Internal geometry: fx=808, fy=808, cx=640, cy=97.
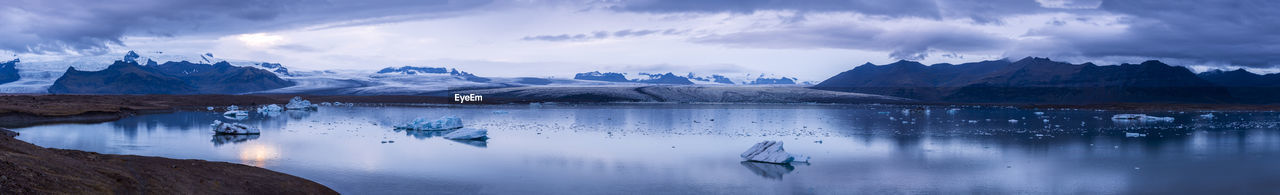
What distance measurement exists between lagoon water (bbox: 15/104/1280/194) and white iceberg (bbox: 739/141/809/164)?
37 cm

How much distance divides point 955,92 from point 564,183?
15184 centimetres

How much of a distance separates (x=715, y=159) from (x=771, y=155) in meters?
2.40

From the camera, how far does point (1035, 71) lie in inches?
7466

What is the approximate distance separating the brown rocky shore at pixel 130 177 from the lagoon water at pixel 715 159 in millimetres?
1487

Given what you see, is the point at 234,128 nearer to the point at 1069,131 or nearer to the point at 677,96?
the point at 1069,131

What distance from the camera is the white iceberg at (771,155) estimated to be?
67.5 feet

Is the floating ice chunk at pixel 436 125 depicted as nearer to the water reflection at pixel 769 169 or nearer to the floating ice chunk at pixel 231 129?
the floating ice chunk at pixel 231 129

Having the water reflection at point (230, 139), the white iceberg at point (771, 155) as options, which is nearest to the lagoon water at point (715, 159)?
the water reflection at point (230, 139)

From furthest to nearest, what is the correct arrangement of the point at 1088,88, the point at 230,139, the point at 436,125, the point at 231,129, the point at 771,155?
the point at 1088,88 → the point at 436,125 → the point at 231,129 → the point at 230,139 → the point at 771,155

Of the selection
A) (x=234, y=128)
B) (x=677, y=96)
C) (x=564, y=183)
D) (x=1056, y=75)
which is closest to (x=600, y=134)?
(x=234, y=128)

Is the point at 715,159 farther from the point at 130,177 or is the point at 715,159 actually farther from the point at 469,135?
the point at 130,177

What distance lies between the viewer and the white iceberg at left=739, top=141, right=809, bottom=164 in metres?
20.6

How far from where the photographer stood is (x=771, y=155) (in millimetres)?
20766

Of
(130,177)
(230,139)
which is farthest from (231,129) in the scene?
(130,177)
